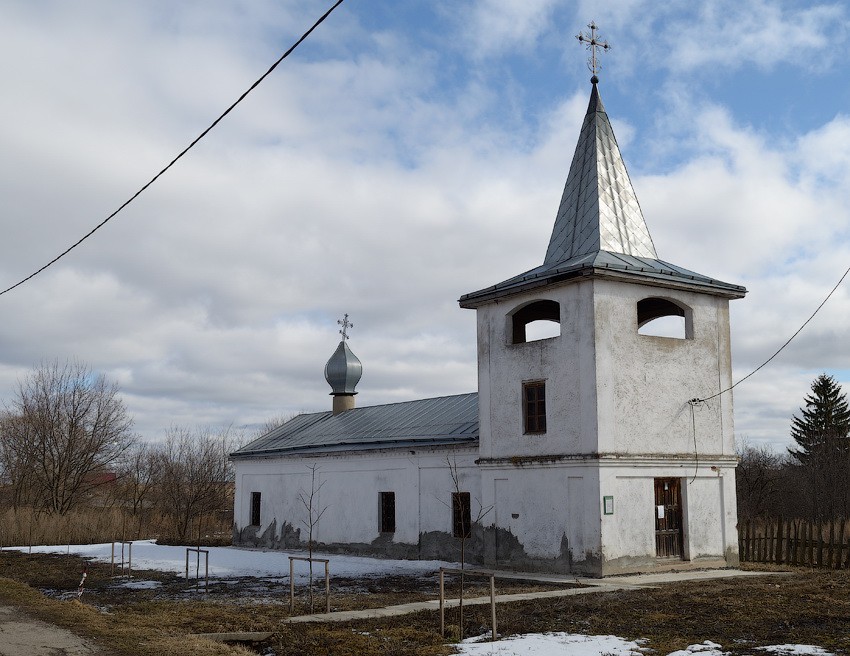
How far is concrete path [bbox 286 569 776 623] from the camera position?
13.0 meters

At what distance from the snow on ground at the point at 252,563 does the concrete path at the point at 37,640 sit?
7.95 m

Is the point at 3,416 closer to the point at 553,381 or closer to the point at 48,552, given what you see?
the point at 48,552

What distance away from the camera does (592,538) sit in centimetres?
1864

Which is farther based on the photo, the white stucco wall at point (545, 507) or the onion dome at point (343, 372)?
the onion dome at point (343, 372)

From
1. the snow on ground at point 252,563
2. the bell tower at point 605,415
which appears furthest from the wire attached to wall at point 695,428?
the snow on ground at point 252,563

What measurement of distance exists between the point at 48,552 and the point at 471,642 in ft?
72.6

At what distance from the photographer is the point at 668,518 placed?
19812mm

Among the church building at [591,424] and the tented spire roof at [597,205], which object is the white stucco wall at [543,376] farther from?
the tented spire roof at [597,205]

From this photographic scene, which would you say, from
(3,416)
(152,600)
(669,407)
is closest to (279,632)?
(152,600)

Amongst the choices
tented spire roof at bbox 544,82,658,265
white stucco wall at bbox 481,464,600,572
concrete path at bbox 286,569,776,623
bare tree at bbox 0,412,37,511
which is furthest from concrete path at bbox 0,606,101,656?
bare tree at bbox 0,412,37,511

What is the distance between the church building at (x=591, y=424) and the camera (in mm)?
19109

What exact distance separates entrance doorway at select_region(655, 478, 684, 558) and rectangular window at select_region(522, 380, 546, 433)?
112 inches

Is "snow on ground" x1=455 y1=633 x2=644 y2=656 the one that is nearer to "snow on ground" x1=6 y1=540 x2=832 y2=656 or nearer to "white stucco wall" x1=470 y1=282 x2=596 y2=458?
"snow on ground" x1=6 y1=540 x2=832 y2=656

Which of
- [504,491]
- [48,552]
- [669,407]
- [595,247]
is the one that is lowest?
[48,552]
